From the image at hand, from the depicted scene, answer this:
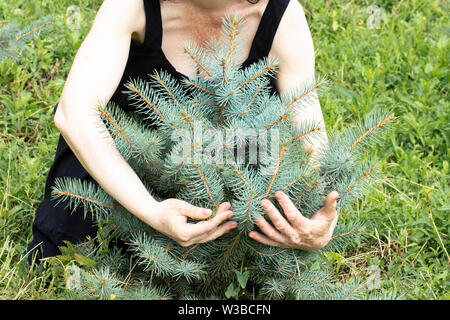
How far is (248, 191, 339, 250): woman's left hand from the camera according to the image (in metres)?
1.78

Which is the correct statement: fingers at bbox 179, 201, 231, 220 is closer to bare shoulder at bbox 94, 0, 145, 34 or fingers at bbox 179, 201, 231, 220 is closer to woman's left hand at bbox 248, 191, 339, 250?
woman's left hand at bbox 248, 191, 339, 250

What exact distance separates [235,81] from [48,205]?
4.07ft

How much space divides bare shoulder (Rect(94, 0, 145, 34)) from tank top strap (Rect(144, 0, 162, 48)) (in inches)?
1.2

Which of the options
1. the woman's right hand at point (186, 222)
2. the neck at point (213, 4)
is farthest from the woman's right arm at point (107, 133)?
the neck at point (213, 4)

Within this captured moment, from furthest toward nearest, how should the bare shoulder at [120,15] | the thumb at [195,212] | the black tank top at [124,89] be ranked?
the black tank top at [124,89], the bare shoulder at [120,15], the thumb at [195,212]

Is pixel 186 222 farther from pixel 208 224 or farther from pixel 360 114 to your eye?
pixel 360 114

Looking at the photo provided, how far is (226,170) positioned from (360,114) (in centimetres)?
199

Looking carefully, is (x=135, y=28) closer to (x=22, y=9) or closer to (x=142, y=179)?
(x=142, y=179)

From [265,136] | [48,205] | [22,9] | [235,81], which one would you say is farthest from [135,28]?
[22,9]

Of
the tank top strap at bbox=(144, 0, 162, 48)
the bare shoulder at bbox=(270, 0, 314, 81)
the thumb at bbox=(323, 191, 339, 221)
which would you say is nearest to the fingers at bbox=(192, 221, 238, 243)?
the thumb at bbox=(323, 191, 339, 221)

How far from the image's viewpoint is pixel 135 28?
2.18m

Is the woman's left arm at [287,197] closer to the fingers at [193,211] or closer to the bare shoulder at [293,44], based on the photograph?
the bare shoulder at [293,44]

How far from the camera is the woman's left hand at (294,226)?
1780 millimetres

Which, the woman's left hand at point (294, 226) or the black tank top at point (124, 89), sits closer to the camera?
the woman's left hand at point (294, 226)
